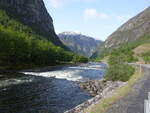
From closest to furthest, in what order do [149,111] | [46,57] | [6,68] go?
[149,111]
[6,68]
[46,57]

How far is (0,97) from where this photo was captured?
34.9 metres

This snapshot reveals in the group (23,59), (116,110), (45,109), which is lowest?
(45,109)

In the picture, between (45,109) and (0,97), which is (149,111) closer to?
(45,109)

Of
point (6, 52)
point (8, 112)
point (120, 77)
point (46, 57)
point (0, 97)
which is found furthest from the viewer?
point (46, 57)

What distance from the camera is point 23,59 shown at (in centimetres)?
10212

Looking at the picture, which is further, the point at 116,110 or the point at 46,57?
the point at 46,57

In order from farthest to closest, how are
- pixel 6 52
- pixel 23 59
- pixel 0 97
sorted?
pixel 23 59 → pixel 6 52 → pixel 0 97

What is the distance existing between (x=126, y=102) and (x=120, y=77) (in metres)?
36.4

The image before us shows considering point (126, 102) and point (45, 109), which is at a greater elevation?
point (126, 102)

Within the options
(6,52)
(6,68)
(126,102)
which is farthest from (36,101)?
(6,52)

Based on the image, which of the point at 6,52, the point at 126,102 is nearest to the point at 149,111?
the point at 126,102

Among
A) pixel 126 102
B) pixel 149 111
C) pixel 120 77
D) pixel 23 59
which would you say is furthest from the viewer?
pixel 23 59

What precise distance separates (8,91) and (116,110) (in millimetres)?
26884

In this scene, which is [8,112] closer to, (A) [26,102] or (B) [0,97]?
(A) [26,102]
